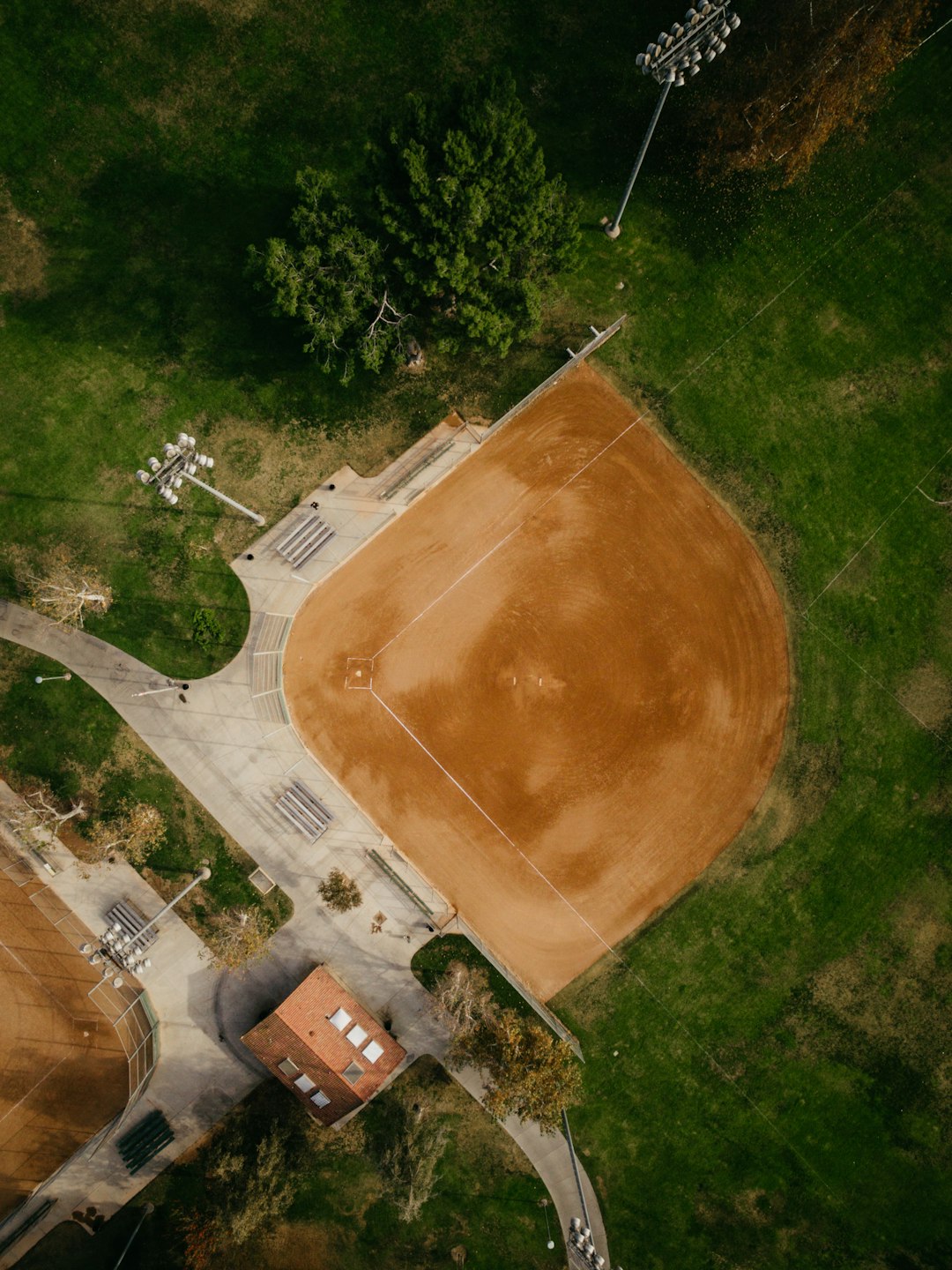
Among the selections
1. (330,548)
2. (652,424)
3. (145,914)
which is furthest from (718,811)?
(145,914)

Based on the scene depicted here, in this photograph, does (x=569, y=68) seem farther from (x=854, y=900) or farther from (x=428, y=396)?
(x=854, y=900)

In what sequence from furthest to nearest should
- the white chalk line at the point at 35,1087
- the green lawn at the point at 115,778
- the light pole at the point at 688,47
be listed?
1. the white chalk line at the point at 35,1087
2. the green lawn at the point at 115,778
3. the light pole at the point at 688,47

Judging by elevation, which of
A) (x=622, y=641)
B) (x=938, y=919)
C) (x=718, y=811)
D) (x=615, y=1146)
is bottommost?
(x=938, y=919)

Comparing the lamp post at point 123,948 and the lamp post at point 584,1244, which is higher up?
the lamp post at point 123,948

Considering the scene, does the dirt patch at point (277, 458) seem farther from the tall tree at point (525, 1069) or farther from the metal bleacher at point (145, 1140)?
the metal bleacher at point (145, 1140)

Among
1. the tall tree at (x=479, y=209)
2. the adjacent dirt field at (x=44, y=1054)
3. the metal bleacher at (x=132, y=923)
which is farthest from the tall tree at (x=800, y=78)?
the adjacent dirt field at (x=44, y=1054)

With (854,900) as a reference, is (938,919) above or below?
below

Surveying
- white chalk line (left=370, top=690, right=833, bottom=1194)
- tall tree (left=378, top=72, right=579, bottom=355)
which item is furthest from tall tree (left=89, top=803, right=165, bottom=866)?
tall tree (left=378, top=72, right=579, bottom=355)

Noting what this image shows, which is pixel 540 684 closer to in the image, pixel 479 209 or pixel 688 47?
pixel 479 209
